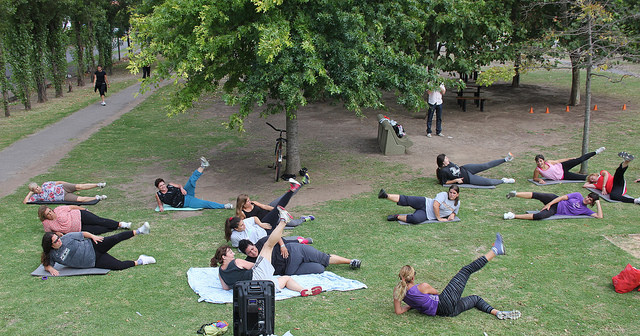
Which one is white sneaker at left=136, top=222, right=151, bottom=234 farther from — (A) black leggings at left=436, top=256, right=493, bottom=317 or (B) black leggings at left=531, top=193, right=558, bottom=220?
(B) black leggings at left=531, top=193, right=558, bottom=220

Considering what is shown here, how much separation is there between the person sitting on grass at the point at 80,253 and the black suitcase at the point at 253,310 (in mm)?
3428

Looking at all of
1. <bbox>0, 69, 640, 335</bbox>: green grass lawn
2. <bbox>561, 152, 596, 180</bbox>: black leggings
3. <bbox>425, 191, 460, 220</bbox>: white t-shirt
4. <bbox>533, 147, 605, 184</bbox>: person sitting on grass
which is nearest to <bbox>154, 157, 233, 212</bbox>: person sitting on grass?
<bbox>0, 69, 640, 335</bbox>: green grass lawn

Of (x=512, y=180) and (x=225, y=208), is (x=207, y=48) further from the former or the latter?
(x=512, y=180)

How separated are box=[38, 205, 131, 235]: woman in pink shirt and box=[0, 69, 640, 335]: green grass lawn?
502 mm

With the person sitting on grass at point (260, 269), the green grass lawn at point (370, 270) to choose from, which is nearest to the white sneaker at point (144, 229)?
the green grass lawn at point (370, 270)

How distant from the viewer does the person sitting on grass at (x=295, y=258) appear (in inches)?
312

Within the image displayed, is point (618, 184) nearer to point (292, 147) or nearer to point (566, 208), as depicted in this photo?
point (566, 208)

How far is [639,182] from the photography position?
A: 12625 millimetres

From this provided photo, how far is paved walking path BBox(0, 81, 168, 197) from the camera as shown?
550 inches

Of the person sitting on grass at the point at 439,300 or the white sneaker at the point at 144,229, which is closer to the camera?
the person sitting on grass at the point at 439,300

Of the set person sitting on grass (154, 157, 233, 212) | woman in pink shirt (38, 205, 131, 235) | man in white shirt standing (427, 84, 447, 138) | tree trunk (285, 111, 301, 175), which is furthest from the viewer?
man in white shirt standing (427, 84, 447, 138)

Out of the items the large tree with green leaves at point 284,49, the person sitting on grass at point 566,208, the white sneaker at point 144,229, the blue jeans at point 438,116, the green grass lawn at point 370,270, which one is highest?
the large tree with green leaves at point 284,49

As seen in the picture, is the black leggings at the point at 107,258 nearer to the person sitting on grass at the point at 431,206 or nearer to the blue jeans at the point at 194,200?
the blue jeans at the point at 194,200

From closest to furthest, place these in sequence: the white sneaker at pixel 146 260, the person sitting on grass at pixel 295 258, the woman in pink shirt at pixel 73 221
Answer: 1. the person sitting on grass at pixel 295 258
2. the white sneaker at pixel 146 260
3. the woman in pink shirt at pixel 73 221
